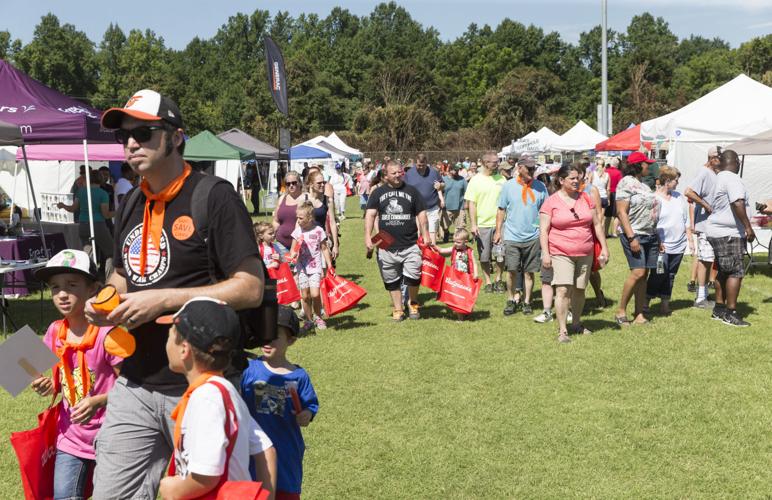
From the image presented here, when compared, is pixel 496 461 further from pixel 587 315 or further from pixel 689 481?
pixel 587 315

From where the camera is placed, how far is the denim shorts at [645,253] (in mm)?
9109

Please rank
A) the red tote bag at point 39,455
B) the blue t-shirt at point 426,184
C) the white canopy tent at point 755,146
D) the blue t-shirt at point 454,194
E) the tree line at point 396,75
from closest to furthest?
1. the red tote bag at point 39,455
2. the white canopy tent at point 755,146
3. the blue t-shirt at point 426,184
4. the blue t-shirt at point 454,194
5. the tree line at point 396,75

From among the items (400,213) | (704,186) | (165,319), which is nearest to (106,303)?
(165,319)

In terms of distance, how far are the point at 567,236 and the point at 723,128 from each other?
9507 mm

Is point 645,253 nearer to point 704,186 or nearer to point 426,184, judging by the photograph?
point 704,186

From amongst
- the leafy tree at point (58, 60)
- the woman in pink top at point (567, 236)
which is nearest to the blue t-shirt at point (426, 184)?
the woman in pink top at point (567, 236)

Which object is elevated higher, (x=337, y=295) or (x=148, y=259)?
(x=148, y=259)

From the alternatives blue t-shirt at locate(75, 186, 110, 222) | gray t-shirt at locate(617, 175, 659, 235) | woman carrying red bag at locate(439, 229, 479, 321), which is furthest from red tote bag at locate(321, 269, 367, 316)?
blue t-shirt at locate(75, 186, 110, 222)

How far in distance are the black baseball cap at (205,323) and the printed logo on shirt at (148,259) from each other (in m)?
0.31

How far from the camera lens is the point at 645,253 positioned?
30.1 ft

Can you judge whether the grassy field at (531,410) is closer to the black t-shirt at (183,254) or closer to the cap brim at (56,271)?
the cap brim at (56,271)

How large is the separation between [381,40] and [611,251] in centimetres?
9718

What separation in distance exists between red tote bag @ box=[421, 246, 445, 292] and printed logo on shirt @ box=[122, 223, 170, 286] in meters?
7.17

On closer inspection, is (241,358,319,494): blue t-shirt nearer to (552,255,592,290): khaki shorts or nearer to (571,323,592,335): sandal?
(552,255,592,290): khaki shorts
